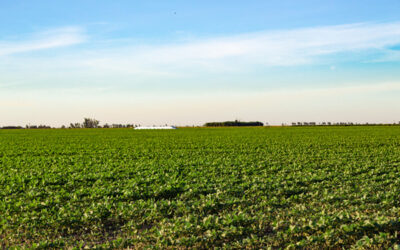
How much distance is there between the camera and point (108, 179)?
1997cm

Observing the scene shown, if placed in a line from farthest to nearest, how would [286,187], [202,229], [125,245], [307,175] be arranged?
[307,175] < [286,187] < [202,229] < [125,245]

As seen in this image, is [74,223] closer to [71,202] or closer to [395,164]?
[71,202]

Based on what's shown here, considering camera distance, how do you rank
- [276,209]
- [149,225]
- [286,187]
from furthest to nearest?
[286,187] < [276,209] < [149,225]

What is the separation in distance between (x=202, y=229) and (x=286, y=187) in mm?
6731

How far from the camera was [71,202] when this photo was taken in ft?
47.6

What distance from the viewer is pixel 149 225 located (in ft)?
39.1

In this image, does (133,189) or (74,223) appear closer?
(74,223)

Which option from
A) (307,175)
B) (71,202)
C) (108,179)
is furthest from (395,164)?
(71,202)

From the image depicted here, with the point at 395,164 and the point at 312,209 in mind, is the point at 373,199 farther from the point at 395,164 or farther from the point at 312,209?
the point at 395,164

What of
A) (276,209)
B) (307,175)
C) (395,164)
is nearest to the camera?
(276,209)

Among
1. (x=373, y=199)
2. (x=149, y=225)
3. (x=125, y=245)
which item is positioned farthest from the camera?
(x=373, y=199)

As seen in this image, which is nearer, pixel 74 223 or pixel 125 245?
pixel 125 245

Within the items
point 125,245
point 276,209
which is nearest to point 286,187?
point 276,209

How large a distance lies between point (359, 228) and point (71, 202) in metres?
10.5
